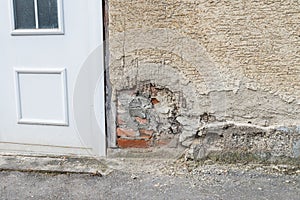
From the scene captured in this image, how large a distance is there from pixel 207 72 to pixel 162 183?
916mm

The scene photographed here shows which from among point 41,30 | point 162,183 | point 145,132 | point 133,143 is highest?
point 41,30

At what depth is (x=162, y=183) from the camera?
246 cm

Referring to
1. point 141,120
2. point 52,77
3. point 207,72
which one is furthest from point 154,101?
point 52,77

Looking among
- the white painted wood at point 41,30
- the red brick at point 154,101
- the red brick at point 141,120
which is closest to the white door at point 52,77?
the white painted wood at point 41,30

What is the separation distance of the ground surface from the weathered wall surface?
0.18 m

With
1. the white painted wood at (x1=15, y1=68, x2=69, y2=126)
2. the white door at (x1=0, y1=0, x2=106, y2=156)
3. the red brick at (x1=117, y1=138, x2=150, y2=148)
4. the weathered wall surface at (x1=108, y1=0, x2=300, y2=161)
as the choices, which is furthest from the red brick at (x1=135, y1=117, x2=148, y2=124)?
the white painted wood at (x1=15, y1=68, x2=69, y2=126)

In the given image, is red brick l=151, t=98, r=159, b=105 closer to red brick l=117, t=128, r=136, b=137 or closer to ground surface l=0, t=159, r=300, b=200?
red brick l=117, t=128, r=136, b=137

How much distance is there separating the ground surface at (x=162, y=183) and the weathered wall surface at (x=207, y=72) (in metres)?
0.18

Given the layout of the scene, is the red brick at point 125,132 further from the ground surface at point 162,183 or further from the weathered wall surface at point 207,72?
the ground surface at point 162,183

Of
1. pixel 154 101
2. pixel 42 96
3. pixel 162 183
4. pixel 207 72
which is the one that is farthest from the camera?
pixel 42 96

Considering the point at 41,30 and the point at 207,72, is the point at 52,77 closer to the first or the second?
the point at 41,30

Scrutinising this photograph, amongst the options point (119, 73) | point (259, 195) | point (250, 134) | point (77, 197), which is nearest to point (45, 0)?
point (119, 73)

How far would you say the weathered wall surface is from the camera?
2467mm

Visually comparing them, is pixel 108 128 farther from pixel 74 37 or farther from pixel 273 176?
pixel 273 176
